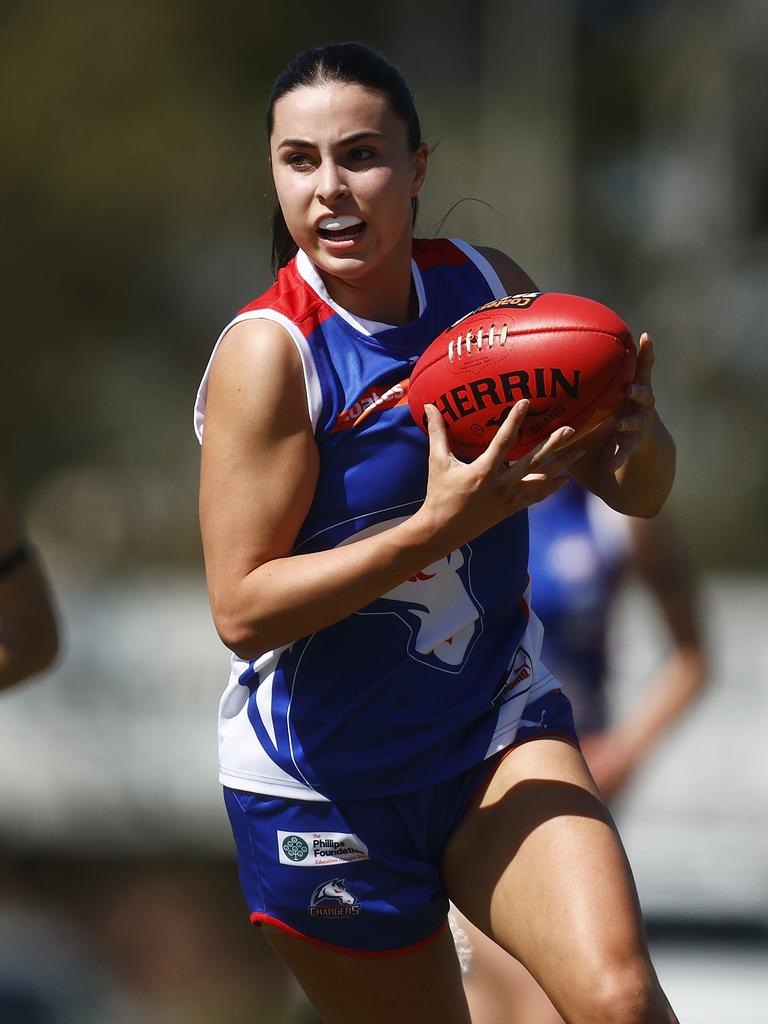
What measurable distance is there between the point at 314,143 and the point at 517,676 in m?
1.06

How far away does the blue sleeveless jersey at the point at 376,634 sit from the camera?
2.84 metres

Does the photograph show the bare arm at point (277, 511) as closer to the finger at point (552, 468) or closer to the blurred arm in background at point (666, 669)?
the finger at point (552, 468)

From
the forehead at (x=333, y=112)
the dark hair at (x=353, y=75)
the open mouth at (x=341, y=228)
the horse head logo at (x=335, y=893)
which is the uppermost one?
the dark hair at (x=353, y=75)

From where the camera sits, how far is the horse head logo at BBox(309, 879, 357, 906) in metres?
2.99

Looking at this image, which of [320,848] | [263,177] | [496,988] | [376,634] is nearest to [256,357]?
[376,634]

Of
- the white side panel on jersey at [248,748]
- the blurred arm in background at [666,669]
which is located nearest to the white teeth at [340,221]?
the white side panel on jersey at [248,748]

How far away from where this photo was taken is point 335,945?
304 centimetres

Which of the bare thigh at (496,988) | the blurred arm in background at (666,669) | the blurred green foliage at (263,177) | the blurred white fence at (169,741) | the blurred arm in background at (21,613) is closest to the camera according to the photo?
the blurred arm in background at (21,613)

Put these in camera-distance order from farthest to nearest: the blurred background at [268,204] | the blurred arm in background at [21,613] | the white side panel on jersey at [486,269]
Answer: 1. the blurred background at [268,204]
2. the blurred arm in background at [21,613]
3. the white side panel on jersey at [486,269]

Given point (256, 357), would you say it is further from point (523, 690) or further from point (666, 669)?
point (666, 669)

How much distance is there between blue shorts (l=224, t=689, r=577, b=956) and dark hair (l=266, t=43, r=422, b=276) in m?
1.14

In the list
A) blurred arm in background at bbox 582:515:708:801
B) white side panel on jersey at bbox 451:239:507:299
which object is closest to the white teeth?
white side panel on jersey at bbox 451:239:507:299

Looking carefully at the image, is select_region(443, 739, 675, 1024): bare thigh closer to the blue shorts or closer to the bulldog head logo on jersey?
the blue shorts

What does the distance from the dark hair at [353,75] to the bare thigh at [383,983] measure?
1.52 meters
